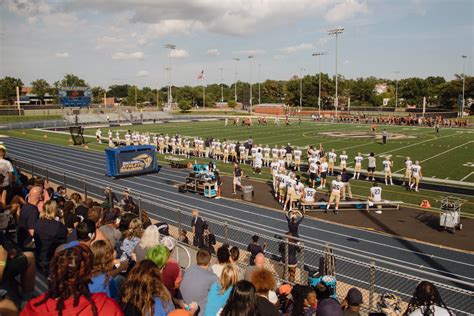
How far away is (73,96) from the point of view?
6562 centimetres

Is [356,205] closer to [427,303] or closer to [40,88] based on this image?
[427,303]

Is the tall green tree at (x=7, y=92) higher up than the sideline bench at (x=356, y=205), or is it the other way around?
the tall green tree at (x=7, y=92)

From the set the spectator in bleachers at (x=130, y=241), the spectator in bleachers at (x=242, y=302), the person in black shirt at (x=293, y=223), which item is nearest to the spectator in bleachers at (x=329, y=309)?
the spectator in bleachers at (x=242, y=302)

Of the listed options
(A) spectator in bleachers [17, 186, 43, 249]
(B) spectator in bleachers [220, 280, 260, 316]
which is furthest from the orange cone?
(B) spectator in bleachers [220, 280, 260, 316]

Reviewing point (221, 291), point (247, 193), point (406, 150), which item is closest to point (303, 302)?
point (221, 291)

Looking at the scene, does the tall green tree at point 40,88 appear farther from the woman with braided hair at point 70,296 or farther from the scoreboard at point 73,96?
the woman with braided hair at point 70,296

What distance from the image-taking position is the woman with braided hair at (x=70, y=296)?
10.4ft

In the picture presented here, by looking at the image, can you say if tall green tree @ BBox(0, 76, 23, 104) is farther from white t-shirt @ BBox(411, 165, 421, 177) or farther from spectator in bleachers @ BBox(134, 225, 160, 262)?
spectator in bleachers @ BBox(134, 225, 160, 262)

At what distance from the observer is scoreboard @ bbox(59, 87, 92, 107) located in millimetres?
65000

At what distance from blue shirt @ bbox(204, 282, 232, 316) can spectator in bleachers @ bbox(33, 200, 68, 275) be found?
10.7ft

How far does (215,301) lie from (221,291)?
139 mm

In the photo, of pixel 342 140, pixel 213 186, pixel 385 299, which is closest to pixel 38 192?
pixel 385 299

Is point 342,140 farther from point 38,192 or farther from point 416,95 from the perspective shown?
point 416,95

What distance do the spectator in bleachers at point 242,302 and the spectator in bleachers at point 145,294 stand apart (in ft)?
2.05
